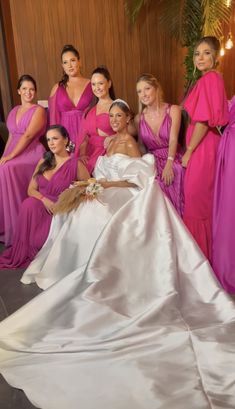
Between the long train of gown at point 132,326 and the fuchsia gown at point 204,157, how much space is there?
0.79 ft

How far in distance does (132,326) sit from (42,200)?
61.5 inches

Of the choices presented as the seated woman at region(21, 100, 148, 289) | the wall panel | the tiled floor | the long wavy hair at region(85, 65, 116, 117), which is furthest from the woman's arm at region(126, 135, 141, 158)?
the wall panel

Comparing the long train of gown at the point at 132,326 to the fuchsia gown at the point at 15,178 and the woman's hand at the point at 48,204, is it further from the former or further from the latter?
the fuchsia gown at the point at 15,178

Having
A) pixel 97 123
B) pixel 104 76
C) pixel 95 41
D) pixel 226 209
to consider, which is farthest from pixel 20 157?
pixel 226 209

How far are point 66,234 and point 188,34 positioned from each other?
291 cm

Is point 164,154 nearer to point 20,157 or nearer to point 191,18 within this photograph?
point 20,157

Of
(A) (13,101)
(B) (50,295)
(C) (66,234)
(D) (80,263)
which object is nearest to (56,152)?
(C) (66,234)

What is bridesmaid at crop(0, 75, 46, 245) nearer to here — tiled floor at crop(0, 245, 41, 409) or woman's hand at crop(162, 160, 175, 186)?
tiled floor at crop(0, 245, 41, 409)

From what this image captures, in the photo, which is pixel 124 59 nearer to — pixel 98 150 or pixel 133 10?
pixel 133 10

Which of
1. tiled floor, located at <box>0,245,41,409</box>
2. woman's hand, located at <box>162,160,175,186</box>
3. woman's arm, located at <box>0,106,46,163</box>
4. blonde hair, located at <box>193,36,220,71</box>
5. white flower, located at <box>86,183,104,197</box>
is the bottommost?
tiled floor, located at <box>0,245,41,409</box>

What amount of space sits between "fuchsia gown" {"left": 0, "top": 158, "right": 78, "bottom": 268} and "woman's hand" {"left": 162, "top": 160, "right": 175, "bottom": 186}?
76cm

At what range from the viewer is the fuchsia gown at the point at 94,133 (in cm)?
364

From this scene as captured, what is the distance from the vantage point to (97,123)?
3654 millimetres

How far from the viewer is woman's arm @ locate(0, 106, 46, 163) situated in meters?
4.04
